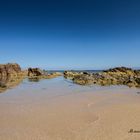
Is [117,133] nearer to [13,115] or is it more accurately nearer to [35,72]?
[13,115]

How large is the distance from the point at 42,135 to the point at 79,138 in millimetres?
1326

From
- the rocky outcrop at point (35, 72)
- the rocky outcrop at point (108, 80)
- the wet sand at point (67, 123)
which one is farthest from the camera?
the rocky outcrop at point (35, 72)

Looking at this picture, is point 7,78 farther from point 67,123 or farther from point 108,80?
point 67,123

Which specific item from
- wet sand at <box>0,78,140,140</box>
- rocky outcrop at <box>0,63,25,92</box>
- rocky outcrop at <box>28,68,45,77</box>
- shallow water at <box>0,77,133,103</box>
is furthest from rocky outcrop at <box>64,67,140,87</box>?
rocky outcrop at <box>28,68,45,77</box>

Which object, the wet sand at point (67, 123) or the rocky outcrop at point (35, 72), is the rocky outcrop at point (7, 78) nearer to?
the rocky outcrop at point (35, 72)

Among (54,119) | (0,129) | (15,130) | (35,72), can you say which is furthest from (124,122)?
(35,72)

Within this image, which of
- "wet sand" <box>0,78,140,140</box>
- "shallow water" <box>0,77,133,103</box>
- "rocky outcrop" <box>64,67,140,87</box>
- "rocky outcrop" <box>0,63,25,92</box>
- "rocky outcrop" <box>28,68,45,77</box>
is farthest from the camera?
"rocky outcrop" <box>28,68,45,77</box>

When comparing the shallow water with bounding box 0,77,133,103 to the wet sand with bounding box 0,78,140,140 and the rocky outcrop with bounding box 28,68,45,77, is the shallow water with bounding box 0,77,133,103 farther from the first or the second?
the rocky outcrop with bounding box 28,68,45,77

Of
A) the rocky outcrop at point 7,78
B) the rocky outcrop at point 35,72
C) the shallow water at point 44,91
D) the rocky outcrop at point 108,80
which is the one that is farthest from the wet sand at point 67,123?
the rocky outcrop at point 35,72

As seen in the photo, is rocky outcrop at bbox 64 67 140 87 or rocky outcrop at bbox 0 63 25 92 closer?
rocky outcrop at bbox 0 63 25 92

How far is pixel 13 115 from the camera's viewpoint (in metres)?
9.24

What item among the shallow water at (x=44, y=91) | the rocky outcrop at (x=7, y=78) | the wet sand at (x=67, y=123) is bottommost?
the wet sand at (x=67, y=123)

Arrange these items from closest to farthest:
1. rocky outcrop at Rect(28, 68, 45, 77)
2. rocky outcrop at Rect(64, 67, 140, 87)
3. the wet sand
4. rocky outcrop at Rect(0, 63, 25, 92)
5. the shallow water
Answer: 1. the wet sand
2. the shallow water
3. rocky outcrop at Rect(0, 63, 25, 92)
4. rocky outcrop at Rect(64, 67, 140, 87)
5. rocky outcrop at Rect(28, 68, 45, 77)

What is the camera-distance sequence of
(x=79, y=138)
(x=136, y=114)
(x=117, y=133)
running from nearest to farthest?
1. (x=79, y=138)
2. (x=117, y=133)
3. (x=136, y=114)
